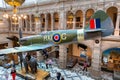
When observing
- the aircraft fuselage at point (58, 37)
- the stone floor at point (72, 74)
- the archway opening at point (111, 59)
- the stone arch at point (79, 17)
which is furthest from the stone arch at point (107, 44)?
the aircraft fuselage at point (58, 37)

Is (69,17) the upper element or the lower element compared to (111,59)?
upper

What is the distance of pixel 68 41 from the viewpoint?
9.63 metres

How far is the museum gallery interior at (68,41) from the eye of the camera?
30.6 ft

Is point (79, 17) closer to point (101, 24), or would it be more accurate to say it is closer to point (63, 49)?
point (63, 49)

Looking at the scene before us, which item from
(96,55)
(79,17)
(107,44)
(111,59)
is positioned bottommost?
(111,59)

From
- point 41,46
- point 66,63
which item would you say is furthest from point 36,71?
point 66,63

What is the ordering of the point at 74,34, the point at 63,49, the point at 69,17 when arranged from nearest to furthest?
the point at 74,34 < the point at 69,17 < the point at 63,49

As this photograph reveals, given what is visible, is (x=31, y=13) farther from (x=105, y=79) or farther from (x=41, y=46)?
(x=105, y=79)

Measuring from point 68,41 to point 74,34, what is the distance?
682 mm

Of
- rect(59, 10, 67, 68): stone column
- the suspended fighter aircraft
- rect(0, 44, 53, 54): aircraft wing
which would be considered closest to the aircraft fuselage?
the suspended fighter aircraft

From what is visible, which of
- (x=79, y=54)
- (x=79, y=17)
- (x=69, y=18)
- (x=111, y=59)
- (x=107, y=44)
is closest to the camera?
(x=107, y=44)

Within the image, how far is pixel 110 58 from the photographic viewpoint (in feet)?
50.9

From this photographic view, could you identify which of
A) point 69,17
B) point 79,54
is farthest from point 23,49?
point 79,54

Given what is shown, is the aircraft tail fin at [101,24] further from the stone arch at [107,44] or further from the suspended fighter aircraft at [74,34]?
the stone arch at [107,44]
